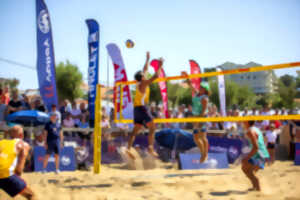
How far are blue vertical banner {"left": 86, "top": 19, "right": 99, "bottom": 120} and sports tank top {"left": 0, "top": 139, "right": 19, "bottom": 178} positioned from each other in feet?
17.6

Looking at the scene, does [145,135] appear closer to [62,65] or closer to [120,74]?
[120,74]

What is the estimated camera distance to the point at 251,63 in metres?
6.82

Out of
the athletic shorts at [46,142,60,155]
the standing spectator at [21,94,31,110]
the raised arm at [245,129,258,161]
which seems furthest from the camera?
the standing spectator at [21,94,31,110]

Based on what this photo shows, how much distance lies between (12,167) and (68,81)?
99.4 ft

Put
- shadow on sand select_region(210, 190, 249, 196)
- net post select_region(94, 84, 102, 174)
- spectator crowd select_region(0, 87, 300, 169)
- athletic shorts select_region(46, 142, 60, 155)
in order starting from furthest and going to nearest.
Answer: spectator crowd select_region(0, 87, 300, 169), athletic shorts select_region(46, 142, 60, 155), net post select_region(94, 84, 102, 174), shadow on sand select_region(210, 190, 249, 196)

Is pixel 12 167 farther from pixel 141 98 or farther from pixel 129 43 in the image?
pixel 129 43

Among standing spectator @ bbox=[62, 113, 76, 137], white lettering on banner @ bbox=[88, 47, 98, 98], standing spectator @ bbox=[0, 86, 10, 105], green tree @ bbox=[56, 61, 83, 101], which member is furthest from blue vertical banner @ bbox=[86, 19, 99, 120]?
green tree @ bbox=[56, 61, 83, 101]

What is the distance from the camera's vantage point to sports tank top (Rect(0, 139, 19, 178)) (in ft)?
11.7

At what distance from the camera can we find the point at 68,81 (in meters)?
33.0

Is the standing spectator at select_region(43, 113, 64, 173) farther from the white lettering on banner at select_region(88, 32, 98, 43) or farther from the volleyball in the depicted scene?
the white lettering on banner at select_region(88, 32, 98, 43)

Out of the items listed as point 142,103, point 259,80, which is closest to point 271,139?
point 259,80

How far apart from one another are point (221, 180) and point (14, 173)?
3.57m

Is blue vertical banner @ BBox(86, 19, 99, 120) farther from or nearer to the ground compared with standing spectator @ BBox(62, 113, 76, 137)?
farther from the ground

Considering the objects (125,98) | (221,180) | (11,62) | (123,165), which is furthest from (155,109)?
(11,62)
